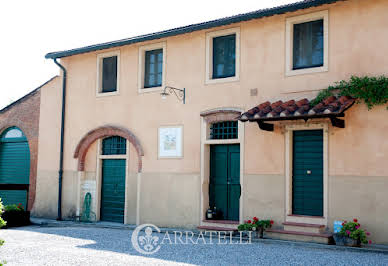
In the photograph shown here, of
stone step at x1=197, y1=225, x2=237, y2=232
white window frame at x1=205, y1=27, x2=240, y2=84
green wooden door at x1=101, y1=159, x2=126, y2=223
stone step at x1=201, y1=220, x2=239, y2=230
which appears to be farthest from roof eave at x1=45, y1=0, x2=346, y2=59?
stone step at x1=197, y1=225, x2=237, y2=232

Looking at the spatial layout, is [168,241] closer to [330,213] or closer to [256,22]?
[330,213]

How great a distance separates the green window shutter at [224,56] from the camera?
12820 mm

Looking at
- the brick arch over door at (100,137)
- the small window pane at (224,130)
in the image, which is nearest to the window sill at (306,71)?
the small window pane at (224,130)

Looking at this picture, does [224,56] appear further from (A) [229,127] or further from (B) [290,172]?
(B) [290,172]

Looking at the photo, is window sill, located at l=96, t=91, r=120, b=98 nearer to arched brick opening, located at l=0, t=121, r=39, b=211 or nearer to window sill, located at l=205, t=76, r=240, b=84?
arched brick opening, located at l=0, t=121, r=39, b=211

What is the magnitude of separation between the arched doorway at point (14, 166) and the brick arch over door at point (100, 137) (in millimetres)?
2760

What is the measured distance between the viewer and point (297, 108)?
418 inches

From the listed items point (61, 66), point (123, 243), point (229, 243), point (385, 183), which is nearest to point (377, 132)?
point (385, 183)

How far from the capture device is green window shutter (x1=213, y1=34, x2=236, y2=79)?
12820 mm

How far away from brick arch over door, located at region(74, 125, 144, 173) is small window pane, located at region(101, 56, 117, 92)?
54.4 inches

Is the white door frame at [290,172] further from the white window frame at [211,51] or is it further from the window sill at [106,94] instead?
the window sill at [106,94]

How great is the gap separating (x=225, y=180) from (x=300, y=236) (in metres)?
2.76

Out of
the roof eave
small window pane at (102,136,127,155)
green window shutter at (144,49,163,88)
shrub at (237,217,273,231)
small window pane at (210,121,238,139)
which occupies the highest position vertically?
the roof eave

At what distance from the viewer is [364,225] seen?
10266mm
